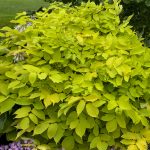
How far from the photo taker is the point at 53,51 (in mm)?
3352

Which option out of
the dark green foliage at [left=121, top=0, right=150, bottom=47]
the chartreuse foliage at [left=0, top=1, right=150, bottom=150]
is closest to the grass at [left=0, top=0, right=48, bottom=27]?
the dark green foliage at [left=121, top=0, right=150, bottom=47]

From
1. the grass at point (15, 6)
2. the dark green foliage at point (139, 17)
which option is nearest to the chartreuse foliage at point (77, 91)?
the dark green foliage at point (139, 17)

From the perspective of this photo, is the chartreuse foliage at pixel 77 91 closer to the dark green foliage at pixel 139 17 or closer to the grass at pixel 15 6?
the dark green foliage at pixel 139 17

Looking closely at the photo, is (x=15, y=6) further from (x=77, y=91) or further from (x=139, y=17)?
(x=77, y=91)

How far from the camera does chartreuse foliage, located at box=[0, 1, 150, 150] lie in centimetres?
314

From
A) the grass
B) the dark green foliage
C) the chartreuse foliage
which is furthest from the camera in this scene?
the grass

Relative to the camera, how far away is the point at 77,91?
10.2 ft

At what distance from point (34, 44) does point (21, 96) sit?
46cm

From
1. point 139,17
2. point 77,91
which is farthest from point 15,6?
point 77,91

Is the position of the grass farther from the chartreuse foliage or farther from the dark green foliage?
the chartreuse foliage

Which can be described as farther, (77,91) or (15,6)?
(15,6)

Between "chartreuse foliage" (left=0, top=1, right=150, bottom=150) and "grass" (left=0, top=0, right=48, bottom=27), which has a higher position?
"chartreuse foliage" (left=0, top=1, right=150, bottom=150)

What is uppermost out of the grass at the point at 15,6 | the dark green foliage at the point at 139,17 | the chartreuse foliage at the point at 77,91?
the chartreuse foliage at the point at 77,91

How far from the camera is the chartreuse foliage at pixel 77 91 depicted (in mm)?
3141
